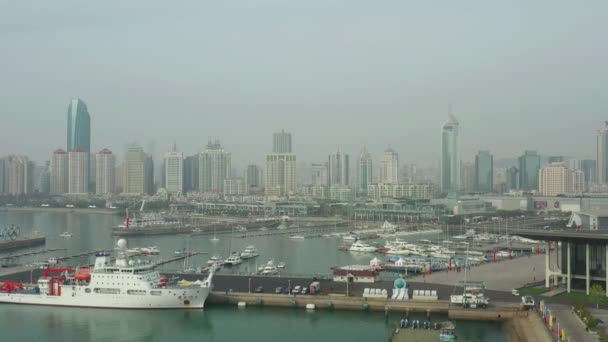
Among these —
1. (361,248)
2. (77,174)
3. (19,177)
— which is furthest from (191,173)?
(361,248)

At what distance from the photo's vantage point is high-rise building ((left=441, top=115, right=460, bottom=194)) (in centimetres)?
6231

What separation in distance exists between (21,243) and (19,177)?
4716cm

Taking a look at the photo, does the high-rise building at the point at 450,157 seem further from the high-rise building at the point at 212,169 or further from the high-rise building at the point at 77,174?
the high-rise building at the point at 77,174

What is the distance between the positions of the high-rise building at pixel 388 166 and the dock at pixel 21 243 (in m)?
46.6

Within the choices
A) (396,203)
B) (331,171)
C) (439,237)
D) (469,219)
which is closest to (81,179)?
(331,171)

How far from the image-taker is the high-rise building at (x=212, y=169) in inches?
2677

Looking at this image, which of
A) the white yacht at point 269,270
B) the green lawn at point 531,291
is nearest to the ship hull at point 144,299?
the white yacht at point 269,270

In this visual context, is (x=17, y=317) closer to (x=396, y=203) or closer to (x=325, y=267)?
(x=325, y=267)

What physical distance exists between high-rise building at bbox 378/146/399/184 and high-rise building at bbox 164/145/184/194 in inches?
766

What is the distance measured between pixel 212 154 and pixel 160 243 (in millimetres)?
45484

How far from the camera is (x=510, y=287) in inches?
464

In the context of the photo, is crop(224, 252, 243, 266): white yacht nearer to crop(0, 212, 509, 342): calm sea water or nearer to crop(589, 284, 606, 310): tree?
crop(0, 212, 509, 342): calm sea water

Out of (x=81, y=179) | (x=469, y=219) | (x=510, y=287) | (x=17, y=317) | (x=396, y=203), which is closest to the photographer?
(x=17, y=317)

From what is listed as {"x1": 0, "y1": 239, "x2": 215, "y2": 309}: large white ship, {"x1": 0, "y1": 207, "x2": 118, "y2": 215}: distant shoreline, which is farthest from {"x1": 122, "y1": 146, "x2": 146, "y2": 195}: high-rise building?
{"x1": 0, "y1": 239, "x2": 215, "y2": 309}: large white ship
